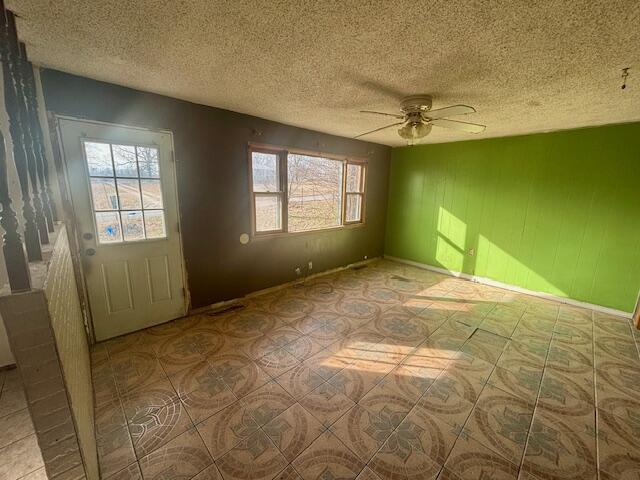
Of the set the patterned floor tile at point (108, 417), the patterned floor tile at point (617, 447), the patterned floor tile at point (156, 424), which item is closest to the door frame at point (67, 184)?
the patterned floor tile at point (108, 417)

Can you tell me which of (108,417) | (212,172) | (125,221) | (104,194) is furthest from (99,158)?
(108,417)

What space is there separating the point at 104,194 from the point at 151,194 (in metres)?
0.37

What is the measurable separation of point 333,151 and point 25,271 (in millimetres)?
4016

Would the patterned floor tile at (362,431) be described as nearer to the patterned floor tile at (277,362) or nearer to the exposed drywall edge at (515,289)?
the patterned floor tile at (277,362)

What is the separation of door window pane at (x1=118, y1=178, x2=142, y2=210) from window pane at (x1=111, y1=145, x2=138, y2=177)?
64mm

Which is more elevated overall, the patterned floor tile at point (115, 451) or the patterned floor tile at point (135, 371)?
the patterned floor tile at point (135, 371)

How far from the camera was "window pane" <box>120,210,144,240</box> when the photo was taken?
255cm

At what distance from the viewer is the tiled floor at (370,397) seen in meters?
1.51

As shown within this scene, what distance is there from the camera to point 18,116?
38.8 inches

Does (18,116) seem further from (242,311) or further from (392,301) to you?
(392,301)

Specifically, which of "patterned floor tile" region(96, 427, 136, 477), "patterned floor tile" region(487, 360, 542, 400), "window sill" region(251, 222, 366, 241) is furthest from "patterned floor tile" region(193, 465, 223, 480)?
"window sill" region(251, 222, 366, 241)

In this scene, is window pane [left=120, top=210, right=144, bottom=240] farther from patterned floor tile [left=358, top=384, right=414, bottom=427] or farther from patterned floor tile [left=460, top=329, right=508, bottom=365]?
patterned floor tile [left=460, top=329, right=508, bottom=365]

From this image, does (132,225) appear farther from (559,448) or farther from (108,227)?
(559,448)

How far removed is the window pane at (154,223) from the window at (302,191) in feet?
3.53
